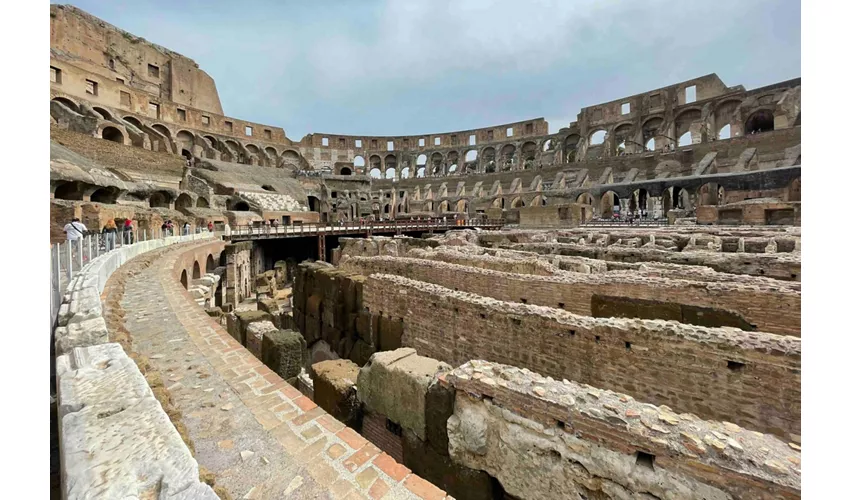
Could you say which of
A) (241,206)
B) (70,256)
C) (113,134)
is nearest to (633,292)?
(70,256)

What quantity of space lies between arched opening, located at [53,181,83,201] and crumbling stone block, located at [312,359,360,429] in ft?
68.8

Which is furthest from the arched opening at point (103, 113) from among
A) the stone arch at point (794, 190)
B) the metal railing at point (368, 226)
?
the stone arch at point (794, 190)

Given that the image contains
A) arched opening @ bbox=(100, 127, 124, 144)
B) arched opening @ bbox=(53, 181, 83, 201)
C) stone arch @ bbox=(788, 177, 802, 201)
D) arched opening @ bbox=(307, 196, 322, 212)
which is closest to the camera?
arched opening @ bbox=(53, 181, 83, 201)

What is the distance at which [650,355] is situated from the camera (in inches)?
155

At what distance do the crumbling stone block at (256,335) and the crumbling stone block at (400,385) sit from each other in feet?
11.6

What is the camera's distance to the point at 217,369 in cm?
354

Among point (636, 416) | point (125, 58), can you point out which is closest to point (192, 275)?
point (636, 416)

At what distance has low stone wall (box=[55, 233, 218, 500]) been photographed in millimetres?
1309

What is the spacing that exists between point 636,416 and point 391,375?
7.84ft

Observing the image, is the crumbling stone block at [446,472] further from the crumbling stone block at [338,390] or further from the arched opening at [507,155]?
the arched opening at [507,155]

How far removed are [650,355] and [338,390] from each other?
3771 millimetres

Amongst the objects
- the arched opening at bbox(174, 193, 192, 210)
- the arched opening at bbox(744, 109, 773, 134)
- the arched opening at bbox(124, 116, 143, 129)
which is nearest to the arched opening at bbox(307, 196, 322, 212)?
the arched opening at bbox(174, 193, 192, 210)

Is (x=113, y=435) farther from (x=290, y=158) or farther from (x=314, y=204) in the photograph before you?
(x=290, y=158)

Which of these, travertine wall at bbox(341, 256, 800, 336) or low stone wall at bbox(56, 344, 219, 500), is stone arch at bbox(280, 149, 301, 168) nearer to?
travertine wall at bbox(341, 256, 800, 336)
